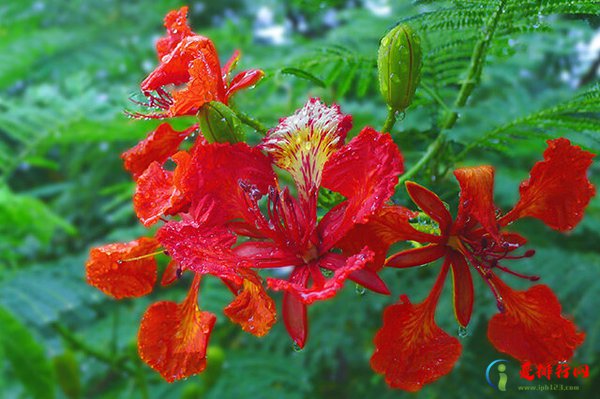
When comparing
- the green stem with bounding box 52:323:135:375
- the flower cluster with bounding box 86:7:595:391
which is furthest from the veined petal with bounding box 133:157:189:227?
the green stem with bounding box 52:323:135:375

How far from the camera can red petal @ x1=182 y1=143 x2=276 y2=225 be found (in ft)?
3.20

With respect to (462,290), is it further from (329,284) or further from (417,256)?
(329,284)

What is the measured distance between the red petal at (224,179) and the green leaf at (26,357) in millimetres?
1197

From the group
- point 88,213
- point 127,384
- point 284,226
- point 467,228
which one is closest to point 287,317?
point 284,226

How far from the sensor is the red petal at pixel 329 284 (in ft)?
2.78

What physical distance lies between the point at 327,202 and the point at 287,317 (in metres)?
Answer: 0.21

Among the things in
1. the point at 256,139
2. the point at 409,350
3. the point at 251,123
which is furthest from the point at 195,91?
the point at 256,139

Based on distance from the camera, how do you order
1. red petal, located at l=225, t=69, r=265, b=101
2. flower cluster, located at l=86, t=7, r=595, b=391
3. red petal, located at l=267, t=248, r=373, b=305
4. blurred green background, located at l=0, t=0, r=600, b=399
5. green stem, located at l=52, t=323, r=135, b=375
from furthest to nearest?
1. green stem, located at l=52, t=323, r=135, b=375
2. blurred green background, located at l=0, t=0, r=600, b=399
3. red petal, located at l=225, t=69, r=265, b=101
4. flower cluster, located at l=86, t=7, r=595, b=391
5. red petal, located at l=267, t=248, r=373, b=305

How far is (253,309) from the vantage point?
962mm

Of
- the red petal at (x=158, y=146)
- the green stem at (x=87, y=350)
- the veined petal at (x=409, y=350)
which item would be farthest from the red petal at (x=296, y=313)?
the green stem at (x=87, y=350)

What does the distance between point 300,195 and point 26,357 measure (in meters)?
1.28

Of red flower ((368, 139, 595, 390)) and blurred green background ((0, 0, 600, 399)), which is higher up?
red flower ((368, 139, 595, 390))

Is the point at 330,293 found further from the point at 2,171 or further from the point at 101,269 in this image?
the point at 2,171

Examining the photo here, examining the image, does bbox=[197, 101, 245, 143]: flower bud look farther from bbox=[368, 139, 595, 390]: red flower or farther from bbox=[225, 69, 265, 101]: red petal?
bbox=[368, 139, 595, 390]: red flower
